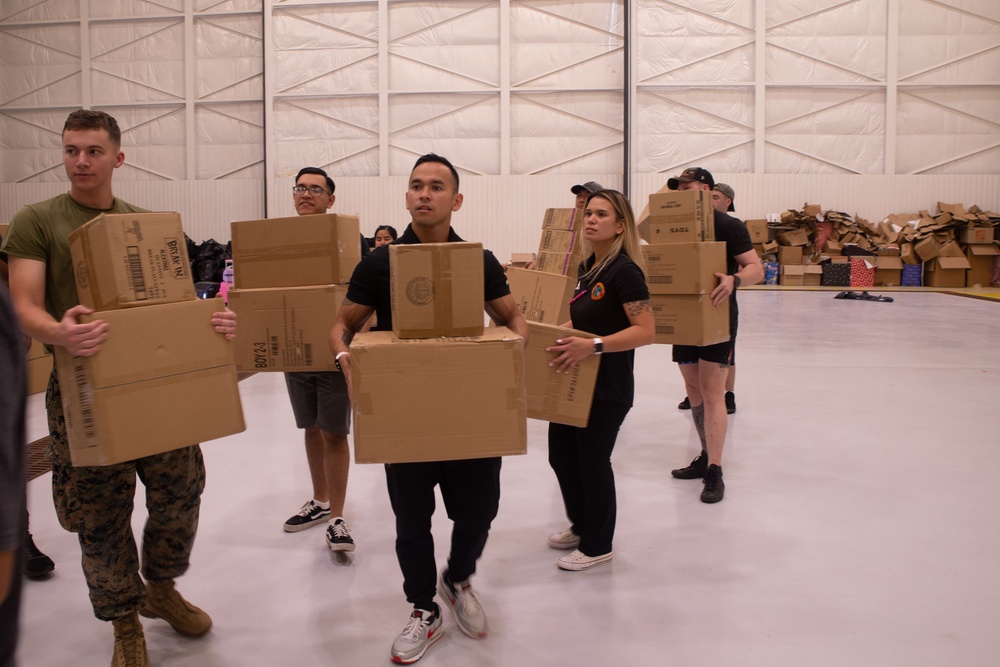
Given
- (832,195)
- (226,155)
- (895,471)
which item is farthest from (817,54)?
(895,471)

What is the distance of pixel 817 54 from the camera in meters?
14.1

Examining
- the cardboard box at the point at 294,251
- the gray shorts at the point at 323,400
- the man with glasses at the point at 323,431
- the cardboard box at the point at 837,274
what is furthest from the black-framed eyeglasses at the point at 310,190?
the cardboard box at the point at 837,274

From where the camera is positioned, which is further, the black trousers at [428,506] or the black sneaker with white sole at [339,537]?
the black sneaker with white sole at [339,537]

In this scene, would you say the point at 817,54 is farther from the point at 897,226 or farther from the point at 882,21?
the point at 897,226

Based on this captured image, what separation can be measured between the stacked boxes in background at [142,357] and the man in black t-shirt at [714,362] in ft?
7.19

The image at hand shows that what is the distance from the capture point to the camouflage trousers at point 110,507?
1952 mm

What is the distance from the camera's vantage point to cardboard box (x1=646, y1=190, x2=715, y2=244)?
3.40 m

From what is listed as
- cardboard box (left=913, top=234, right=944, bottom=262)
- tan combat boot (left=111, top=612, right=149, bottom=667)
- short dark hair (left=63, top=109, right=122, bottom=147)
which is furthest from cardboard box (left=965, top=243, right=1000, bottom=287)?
tan combat boot (left=111, top=612, right=149, bottom=667)

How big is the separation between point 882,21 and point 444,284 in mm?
15340

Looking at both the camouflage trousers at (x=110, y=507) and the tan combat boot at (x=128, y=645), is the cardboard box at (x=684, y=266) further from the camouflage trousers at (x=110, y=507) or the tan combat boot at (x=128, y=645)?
the tan combat boot at (x=128, y=645)

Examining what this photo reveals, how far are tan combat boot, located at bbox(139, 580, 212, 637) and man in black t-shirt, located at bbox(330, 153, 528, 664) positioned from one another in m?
0.63

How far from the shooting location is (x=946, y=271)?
45.1 feet

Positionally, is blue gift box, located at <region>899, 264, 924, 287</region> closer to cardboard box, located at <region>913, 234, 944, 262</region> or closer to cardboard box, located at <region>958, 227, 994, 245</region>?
cardboard box, located at <region>913, 234, 944, 262</region>

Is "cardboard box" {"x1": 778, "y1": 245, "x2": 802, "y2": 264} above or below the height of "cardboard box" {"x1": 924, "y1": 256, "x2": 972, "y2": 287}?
above
